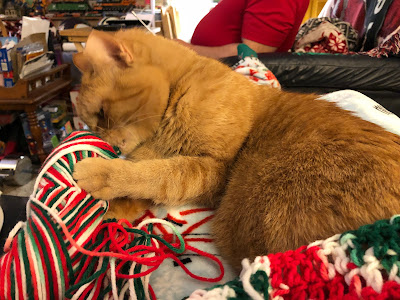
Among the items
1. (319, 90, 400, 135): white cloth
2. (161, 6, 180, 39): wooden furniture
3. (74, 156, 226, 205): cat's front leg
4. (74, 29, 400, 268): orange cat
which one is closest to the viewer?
(74, 29, 400, 268): orange cat

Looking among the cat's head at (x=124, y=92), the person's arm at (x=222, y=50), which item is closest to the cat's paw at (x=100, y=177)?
the cat's head at (x=124, y=92)

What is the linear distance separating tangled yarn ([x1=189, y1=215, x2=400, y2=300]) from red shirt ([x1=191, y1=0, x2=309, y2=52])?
5.91 ft

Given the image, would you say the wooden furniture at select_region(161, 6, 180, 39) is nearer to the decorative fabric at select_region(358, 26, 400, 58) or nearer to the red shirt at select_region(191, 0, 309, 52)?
the red shirt at select_region(191, 0, 309, 52)

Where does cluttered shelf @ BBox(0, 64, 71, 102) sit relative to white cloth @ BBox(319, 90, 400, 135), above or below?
below

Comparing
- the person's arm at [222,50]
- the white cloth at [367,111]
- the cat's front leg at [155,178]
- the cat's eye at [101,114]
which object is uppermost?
the cat's eye at [101,114]

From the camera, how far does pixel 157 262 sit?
0.66 m

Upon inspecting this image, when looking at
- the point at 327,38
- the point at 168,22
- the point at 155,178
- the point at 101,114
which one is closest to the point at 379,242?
the point at 155,178

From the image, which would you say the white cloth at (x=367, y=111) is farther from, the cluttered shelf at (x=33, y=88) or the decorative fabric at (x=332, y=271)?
the cluttered shelf at (x=33, y=88)

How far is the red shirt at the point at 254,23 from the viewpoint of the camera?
2.01 m

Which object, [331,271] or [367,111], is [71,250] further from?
[367,111]

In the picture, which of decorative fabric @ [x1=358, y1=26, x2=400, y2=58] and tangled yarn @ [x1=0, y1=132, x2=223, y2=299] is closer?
tangled yarn @ [x1=0, y1=132, x2=223, y2=299]

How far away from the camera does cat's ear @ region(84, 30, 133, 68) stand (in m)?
0.92

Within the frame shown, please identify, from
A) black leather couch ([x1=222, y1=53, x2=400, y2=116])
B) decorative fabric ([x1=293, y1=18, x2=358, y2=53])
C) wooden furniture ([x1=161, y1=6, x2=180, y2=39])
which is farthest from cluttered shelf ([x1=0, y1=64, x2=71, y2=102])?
decorative fabric ([x1=293, y1=18, x2=358, y2=53])

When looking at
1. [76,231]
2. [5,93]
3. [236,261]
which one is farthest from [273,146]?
[5,93]
